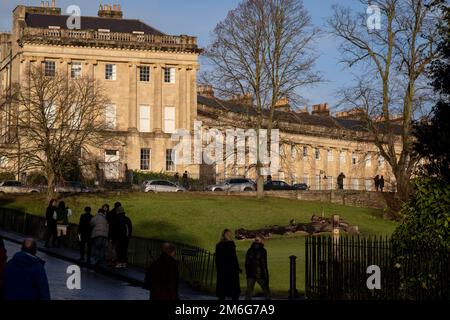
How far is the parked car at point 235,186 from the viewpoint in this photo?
90.1 meters

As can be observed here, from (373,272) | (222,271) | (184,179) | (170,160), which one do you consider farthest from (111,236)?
(170,160)

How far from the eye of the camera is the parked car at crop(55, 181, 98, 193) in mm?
74675

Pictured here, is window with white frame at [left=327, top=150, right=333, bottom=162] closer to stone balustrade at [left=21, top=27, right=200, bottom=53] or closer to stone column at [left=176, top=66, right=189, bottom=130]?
stone column at [left=176, top=66, right=189, bottom=130]

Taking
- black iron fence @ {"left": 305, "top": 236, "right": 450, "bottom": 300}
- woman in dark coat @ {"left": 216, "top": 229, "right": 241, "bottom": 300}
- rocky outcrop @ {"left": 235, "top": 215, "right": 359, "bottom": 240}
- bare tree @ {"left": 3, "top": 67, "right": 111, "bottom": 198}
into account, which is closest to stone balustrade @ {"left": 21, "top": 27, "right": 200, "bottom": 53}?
bare tree @ {"left": 3, "top": 67, "right": 111, "bottom": 198}

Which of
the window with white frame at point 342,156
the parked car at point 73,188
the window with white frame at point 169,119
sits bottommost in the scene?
Result: the parked car at point 73,188

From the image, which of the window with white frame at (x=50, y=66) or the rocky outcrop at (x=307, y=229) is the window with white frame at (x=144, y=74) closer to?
the window with white frame at (x=50, y=66)

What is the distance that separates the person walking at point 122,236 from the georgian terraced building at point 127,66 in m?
63.2

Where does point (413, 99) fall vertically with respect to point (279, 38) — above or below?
below

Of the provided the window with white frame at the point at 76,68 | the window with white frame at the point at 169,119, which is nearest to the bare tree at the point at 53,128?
the window with white frame at the point at 76,68

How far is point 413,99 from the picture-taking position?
67.9 metres

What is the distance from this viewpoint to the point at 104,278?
33.7 m
